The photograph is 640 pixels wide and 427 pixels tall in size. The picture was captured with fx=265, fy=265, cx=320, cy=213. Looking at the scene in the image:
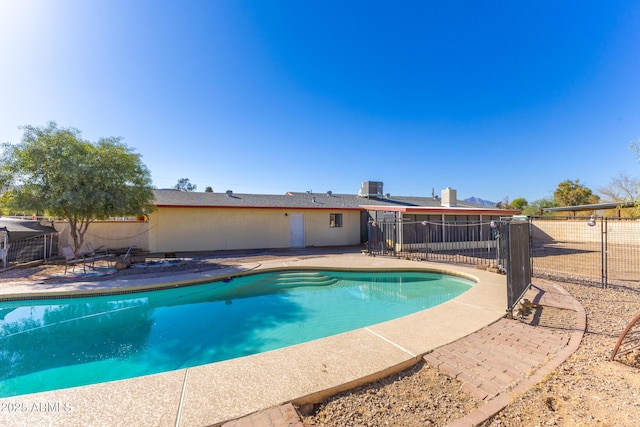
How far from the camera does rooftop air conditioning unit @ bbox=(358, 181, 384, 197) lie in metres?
20.5

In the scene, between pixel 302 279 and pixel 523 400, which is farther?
pixel 302 279

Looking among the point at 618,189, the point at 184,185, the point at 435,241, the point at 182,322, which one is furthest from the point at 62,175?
the point at 184,185

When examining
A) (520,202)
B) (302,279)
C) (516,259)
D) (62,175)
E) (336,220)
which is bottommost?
(302,279)

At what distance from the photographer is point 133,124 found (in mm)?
12375

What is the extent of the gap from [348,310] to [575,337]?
4.30 m

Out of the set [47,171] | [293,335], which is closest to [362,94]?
[293,335]

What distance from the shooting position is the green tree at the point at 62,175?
8961 millimetres

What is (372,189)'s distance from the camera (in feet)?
67.5

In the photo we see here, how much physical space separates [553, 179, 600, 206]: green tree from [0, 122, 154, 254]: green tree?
1668 inches

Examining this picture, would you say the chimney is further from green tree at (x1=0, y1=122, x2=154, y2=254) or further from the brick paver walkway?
green tree at (x1=0, y1=122, x2=154, y2=254)

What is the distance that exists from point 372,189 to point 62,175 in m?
17.3

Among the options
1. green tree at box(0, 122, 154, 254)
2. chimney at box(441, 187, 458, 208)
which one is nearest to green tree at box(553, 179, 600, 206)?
chimney at box(441, 187, 458, 208)

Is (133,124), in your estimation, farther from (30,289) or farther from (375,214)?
(375,214)

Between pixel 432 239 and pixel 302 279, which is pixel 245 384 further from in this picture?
pixel 432 239
